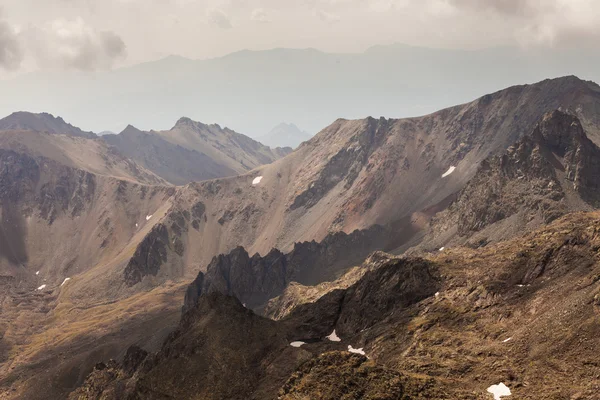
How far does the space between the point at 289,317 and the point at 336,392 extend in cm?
6458

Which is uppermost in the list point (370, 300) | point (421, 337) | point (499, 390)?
point (370, 300)

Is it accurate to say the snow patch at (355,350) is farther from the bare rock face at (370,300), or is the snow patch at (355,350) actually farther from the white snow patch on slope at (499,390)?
the white snow patch on slope at (499,390)

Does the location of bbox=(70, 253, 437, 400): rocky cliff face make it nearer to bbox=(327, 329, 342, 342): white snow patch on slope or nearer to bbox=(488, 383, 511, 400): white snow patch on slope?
bbox=(327, 329, 342, 342): white snow patch on slope

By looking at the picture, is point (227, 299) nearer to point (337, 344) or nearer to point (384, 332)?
point (337, 344)

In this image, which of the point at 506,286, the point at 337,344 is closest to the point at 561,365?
the point at 506,286

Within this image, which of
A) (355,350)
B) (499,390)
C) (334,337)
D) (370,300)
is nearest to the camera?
(499,390)

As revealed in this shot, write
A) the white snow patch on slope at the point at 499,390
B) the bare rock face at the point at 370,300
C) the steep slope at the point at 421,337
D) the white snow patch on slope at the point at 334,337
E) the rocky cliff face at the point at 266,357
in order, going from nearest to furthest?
the white snow patch on slope at the point at 499,390
the steep slope at the point at 421,337
the rocky cliff face at the point at 266,357
the white snow patch on slope at the point at 334,337
the bare rock face at the point at 370,300

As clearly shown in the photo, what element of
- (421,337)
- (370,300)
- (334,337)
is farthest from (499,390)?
(370,300)

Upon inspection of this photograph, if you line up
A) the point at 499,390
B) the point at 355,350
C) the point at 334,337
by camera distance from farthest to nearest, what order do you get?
the point at 334,337 → the point at 355,350 → the point at 499,390

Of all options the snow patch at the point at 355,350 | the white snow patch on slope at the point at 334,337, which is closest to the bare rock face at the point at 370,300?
the white snow patch on slope at the point at 334,337

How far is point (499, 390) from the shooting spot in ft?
195

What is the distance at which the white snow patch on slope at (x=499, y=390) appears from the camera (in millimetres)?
57969

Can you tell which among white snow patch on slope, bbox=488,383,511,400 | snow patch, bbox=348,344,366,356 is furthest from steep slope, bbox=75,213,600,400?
white snow patch on slope, bbox=488,383,511,400

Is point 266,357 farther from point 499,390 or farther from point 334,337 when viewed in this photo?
point 499,390
